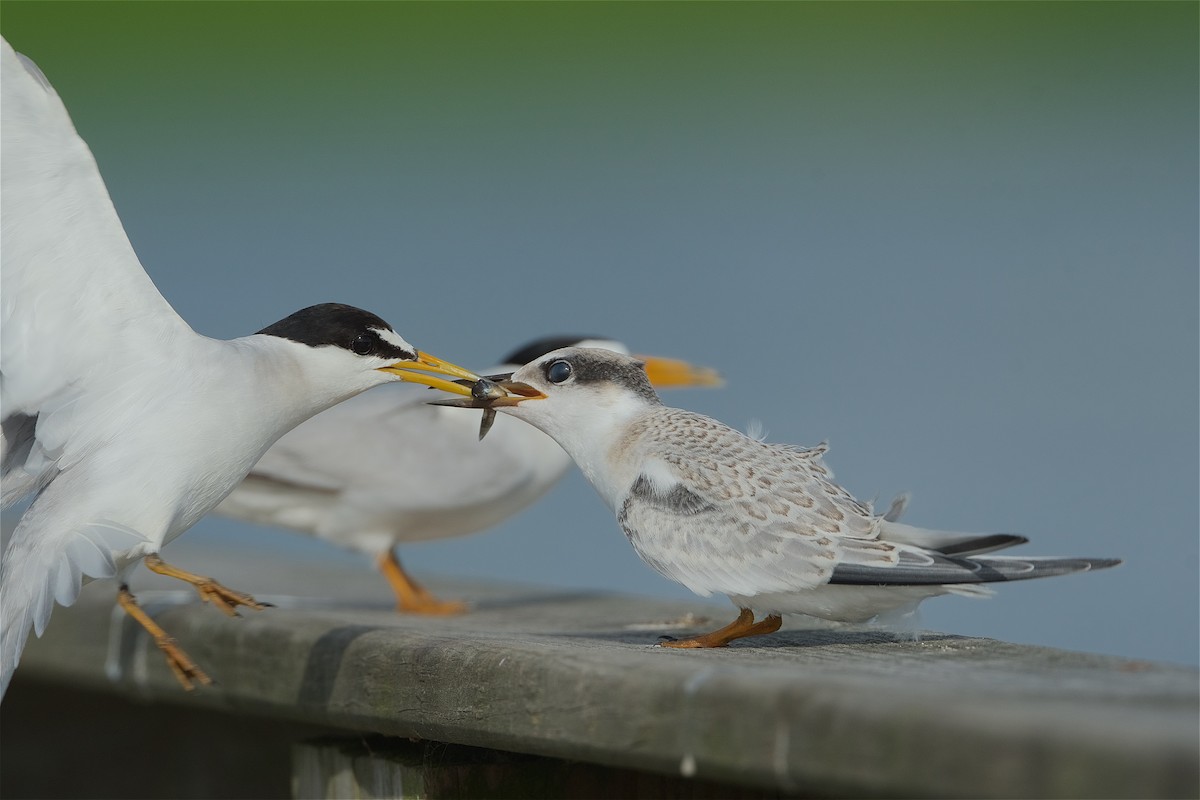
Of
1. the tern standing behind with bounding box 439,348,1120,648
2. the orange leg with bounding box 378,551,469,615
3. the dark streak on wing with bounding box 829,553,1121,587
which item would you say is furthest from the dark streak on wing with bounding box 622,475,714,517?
the orange leg with bounding box 378,551,469,615

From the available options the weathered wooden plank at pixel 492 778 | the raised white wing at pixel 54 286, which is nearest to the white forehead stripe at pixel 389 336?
the raised white wing at pixel 54 286

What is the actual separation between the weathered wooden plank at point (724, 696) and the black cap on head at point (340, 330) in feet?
2.24

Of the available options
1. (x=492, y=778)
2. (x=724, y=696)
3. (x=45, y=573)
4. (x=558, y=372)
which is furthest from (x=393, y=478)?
(x=724, y=696)

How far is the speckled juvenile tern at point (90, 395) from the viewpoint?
10.3 ft

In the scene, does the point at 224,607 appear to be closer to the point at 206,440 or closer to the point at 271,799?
the point at 206,440

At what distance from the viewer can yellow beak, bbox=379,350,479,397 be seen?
12.1ft

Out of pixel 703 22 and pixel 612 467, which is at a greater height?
pixel 703 22

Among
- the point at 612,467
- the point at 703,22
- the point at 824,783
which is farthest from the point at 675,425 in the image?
the point at 703,22

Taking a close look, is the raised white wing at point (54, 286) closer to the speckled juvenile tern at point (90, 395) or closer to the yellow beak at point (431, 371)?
the speckled juvenile tern at point (90, 395)

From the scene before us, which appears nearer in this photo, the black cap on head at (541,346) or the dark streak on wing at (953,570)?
the dark streak on wing at (953,570)

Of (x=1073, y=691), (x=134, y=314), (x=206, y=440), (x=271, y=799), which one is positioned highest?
(x=134, y=314)

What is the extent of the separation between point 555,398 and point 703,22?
11352mm

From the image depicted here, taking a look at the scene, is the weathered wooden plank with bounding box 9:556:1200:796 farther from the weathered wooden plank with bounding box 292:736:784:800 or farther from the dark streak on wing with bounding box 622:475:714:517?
the dark streak on wing with bounding box 622:475:714:517

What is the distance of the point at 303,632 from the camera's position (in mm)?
3400
